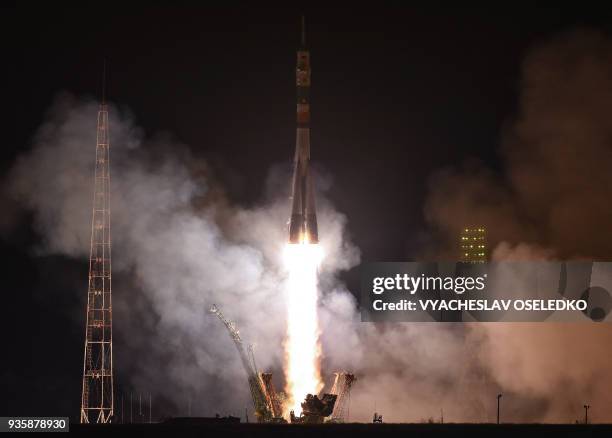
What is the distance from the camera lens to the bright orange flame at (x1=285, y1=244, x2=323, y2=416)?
109m

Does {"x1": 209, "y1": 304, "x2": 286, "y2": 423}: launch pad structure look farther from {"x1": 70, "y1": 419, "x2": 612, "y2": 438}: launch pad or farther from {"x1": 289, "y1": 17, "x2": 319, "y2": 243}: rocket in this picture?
{"x1": 289, "y1": 17, "x2": 319, "y2": 243}: rocket

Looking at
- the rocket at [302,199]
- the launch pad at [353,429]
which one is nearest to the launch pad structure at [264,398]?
the launch pad at [353,429]

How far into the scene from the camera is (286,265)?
112 m

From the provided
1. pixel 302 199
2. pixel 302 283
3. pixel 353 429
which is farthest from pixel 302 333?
pixel 353 429

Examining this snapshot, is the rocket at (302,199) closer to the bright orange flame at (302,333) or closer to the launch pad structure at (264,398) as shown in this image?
the bright orange flame at (302,333)

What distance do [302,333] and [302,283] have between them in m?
2.81

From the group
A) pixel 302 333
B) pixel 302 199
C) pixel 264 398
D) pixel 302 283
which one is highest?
pixel 302 199

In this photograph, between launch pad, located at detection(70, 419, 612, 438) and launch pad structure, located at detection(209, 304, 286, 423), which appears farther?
launch pad, located at detection(70, 419, 612, 438)

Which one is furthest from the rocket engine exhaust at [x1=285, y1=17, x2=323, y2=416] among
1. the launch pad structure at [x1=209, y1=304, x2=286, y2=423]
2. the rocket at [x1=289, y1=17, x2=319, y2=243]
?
the launch pad structure at [x1=209, y1=304, x2=286, y2=423]

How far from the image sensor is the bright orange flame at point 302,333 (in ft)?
357

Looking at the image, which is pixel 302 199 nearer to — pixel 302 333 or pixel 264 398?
pixel 302 333

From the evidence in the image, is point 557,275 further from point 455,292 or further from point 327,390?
point 327,390

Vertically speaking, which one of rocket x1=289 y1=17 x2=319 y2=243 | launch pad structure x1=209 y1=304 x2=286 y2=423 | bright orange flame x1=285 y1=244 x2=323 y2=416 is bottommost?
launch pad structure x1=209 y1=304 x2=286 y2=423

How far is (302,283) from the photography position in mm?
109125
